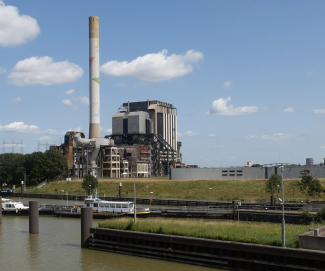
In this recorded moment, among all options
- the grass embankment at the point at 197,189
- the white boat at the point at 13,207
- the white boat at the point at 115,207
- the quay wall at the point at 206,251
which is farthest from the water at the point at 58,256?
the grass embankment at the point at 197,189

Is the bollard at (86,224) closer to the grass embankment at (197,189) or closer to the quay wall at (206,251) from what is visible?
the quay wall at (206,251)

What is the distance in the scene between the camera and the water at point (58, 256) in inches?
1266

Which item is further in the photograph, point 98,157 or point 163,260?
point 98,157

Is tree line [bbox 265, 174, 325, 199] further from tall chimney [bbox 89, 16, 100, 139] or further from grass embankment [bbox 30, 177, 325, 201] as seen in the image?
tall chimney [bbox 89, 16, 100, 139]

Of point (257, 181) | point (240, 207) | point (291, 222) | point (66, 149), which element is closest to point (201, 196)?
point (257, 181)

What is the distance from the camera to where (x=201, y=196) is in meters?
95.5

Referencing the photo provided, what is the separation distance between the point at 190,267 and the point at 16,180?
122359 millimetres

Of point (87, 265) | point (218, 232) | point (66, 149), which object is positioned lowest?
point (87, 265)

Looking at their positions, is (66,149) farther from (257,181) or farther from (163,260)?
(163,260)

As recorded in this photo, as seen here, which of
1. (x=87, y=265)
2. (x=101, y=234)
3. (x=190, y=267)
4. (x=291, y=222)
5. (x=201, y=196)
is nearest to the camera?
(x=190, y=267)

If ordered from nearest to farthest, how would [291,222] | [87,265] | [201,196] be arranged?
[87,265] < [291,222] < [201,196]

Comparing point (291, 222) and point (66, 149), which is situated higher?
point (66, 149)

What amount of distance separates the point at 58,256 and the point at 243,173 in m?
84.2

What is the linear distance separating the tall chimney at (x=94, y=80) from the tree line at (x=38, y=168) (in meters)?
14.6
